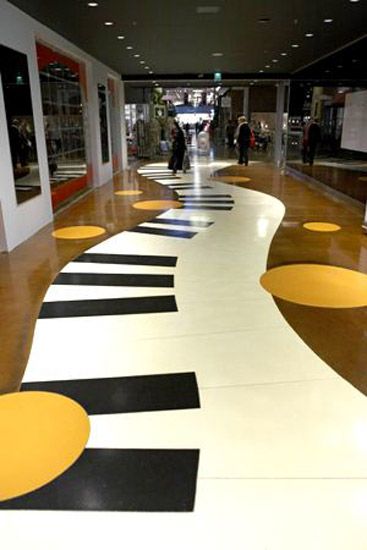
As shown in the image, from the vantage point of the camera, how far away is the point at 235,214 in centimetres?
780

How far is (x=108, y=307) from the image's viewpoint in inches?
A: 155

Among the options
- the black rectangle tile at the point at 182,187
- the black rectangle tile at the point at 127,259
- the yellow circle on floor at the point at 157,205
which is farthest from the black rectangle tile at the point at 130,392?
the black rectangle tile at the point at 182,187

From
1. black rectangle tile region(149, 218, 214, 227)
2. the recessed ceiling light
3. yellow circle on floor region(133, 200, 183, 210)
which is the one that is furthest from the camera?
yellow circle on floor region(133, 200, 183, 210)

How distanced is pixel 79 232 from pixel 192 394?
4.59 meters

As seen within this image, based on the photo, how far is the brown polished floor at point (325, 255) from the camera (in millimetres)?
3150

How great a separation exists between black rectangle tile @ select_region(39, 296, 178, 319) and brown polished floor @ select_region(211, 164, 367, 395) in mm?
1042

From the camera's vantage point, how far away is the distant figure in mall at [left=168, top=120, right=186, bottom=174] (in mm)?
12730

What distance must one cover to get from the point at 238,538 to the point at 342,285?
312cm

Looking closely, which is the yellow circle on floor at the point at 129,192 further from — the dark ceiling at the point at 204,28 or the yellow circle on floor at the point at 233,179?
the dark ceiling at the point at 204,28

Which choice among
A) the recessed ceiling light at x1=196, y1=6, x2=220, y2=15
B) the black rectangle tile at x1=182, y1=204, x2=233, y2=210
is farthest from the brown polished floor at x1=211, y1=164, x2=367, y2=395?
the recessed ceiling light at x1=196, y1=6, x2=220, y2=15

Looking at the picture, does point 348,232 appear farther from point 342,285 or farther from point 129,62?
point 129,62

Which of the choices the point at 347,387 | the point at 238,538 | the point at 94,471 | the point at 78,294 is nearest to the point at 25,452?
the point at 94,471

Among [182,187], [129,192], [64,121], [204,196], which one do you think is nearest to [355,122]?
[204,196]

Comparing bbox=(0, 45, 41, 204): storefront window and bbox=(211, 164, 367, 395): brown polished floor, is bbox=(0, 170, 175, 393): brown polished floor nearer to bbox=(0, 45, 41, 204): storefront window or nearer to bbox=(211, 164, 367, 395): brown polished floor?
bbox=(0, 45, 41, 204): storefront window
